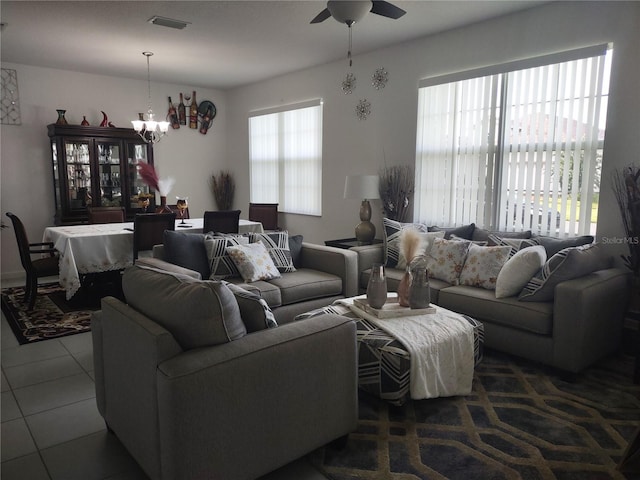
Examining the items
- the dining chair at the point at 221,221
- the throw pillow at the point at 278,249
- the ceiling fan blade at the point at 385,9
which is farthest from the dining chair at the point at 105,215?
the ceiling fan blade at the point at 385,9

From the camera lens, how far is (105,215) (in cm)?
526

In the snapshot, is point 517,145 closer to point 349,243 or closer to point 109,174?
point 349,243

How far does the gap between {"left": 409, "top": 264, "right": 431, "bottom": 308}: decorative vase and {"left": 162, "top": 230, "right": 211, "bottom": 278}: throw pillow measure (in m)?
1.61

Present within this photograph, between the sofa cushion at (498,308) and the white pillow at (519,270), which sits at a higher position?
the white pillow at (519,270)

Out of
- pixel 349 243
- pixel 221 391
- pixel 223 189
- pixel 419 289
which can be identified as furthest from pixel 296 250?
pixel 223 189

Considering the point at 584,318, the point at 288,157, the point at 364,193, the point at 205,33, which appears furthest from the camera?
the point at 288,157

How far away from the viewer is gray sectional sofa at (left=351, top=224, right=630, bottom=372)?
273 cm

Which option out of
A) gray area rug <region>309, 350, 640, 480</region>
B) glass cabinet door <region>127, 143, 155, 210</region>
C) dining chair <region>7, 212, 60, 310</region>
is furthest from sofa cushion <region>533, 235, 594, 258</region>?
glass cabinet door <region>127, 143, 155, 210</region>

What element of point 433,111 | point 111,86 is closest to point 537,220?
point 433,111

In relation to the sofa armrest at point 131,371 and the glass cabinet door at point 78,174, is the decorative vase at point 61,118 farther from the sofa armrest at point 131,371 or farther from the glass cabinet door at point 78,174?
the sofa armrest at point 131,371

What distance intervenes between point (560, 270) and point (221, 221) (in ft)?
10.3

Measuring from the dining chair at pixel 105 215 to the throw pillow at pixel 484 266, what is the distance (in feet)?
12.9

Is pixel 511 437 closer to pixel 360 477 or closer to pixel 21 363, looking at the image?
pixel 360 477

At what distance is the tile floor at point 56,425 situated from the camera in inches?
76.5
